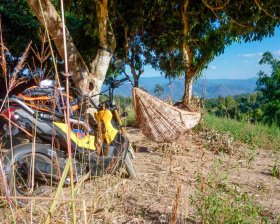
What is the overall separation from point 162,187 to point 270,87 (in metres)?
26.1

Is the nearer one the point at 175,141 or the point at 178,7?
the point at 175,141

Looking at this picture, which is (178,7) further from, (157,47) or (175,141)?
(175,141)

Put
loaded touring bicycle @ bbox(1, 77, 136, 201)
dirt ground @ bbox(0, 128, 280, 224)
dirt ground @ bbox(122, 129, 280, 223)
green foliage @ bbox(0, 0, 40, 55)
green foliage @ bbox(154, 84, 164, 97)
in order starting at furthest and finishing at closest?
green foliage @ bbox(0, 0, 40, 55) → green foliage @ bbox(154, 84, 164, 97) → dirt ground @ bbox(122, 129, 280, 223) → loaded touring bicycle @ bbox(1, 77, 136, 201) → dirt ground @ bbox(0, 128, 280, 224)

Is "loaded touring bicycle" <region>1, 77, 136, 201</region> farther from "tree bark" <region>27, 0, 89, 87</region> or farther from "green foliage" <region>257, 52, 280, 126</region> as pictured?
"green foliage" <region>257, 52, 280, 126</region>

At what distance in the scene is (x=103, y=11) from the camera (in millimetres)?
5031

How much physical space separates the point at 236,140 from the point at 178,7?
3.26 metres

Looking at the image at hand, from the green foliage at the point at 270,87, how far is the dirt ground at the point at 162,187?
2118cm

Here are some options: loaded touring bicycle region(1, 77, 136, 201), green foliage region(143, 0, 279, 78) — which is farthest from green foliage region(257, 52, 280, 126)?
loaded touring bicycle region(1, 77, 136, 201)

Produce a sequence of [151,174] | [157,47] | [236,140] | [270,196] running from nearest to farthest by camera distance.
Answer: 1. [270,196]
2. [151,174]
3. [236,140]
4. [157,47]

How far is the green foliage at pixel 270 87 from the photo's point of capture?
25.1 meters

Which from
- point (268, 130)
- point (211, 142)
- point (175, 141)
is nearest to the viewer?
point (175, 141)

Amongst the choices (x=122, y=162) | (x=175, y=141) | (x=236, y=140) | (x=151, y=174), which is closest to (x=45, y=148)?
(x=122, y=162)

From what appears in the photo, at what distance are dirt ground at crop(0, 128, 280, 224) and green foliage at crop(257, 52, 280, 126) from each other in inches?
834

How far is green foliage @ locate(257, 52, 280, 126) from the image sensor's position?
82.2 ft
